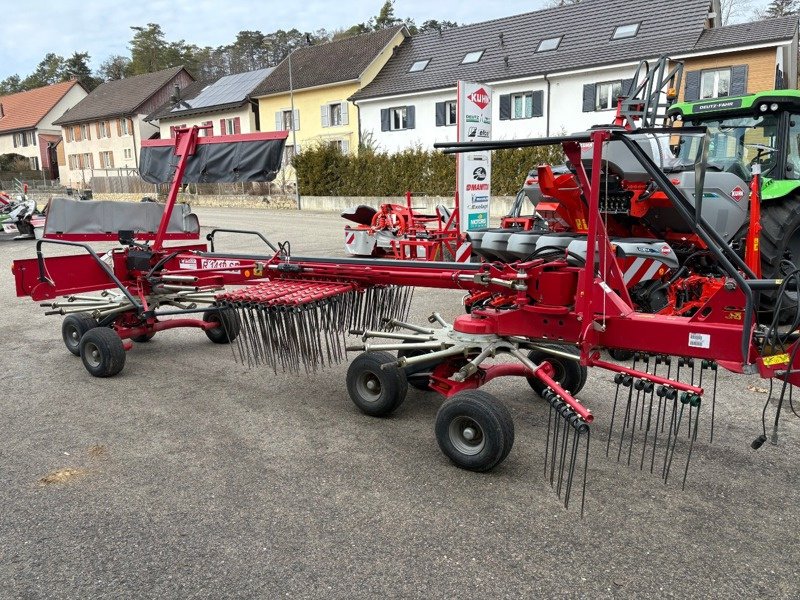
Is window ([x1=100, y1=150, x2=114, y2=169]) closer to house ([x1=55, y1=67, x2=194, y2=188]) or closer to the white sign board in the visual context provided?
house ([x1=55, y1=67, x2=194, y2=188])

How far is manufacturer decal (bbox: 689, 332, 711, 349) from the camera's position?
346 cm

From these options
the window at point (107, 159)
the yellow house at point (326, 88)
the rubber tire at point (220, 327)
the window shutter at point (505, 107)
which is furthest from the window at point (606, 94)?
the window at point (107, 159)

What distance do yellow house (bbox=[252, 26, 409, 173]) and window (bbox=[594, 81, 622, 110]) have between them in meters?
13.1

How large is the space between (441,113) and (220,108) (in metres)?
18.1

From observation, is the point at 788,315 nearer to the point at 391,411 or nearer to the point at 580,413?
the point at 580,413

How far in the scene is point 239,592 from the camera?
112 inches

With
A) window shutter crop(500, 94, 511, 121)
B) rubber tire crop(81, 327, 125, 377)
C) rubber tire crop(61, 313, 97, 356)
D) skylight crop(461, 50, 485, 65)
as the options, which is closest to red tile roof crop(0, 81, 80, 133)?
skylight crop(461, 50, 485, 65)

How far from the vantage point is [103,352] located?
5.78 m

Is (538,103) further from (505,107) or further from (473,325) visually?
(473,325)

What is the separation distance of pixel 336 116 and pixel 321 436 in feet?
112

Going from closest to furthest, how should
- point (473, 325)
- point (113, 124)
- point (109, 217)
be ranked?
point (473, 325) → point (109, 217) → point (113, 124)

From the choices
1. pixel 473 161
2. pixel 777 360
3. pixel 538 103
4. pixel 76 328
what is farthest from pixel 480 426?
pixel 538 103

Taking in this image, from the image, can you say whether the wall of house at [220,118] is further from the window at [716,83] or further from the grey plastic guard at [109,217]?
the grey plastic guard at [109,217]

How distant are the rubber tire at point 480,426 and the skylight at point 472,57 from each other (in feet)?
98.1
